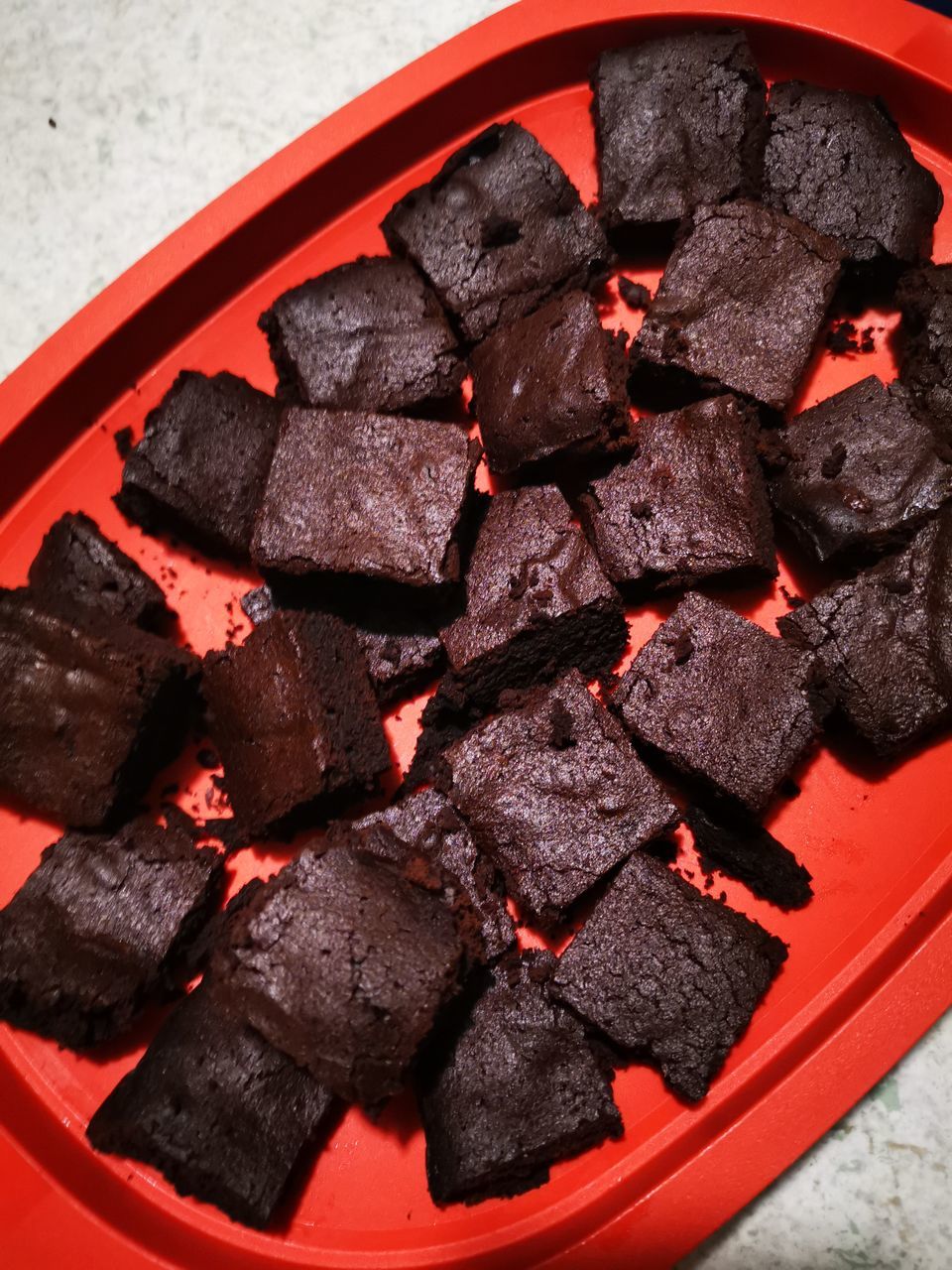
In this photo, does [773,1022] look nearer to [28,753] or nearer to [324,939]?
[324,939]

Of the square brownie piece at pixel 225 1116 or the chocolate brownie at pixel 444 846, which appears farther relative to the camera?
the chocolate brownie at pixel 444 846

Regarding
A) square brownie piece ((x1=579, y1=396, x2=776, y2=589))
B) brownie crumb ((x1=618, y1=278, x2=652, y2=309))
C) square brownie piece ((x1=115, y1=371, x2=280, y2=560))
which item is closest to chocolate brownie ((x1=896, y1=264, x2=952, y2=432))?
square brownie piece ((x1=579, y1=396, x2=776, y2=589))

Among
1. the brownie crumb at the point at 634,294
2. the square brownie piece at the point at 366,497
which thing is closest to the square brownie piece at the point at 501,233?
the brownie crumb at the point at 634,294

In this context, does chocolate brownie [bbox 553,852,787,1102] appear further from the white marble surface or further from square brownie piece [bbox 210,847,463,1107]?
the white marble surface

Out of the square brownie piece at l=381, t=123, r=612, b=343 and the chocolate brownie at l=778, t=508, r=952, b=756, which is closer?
the chocolate brownie at l=778, t=508, r=952, b=756

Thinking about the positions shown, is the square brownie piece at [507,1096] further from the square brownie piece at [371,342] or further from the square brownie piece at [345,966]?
the square brownie piece at [371,342]

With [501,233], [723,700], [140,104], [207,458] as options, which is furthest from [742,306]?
[140,104]
